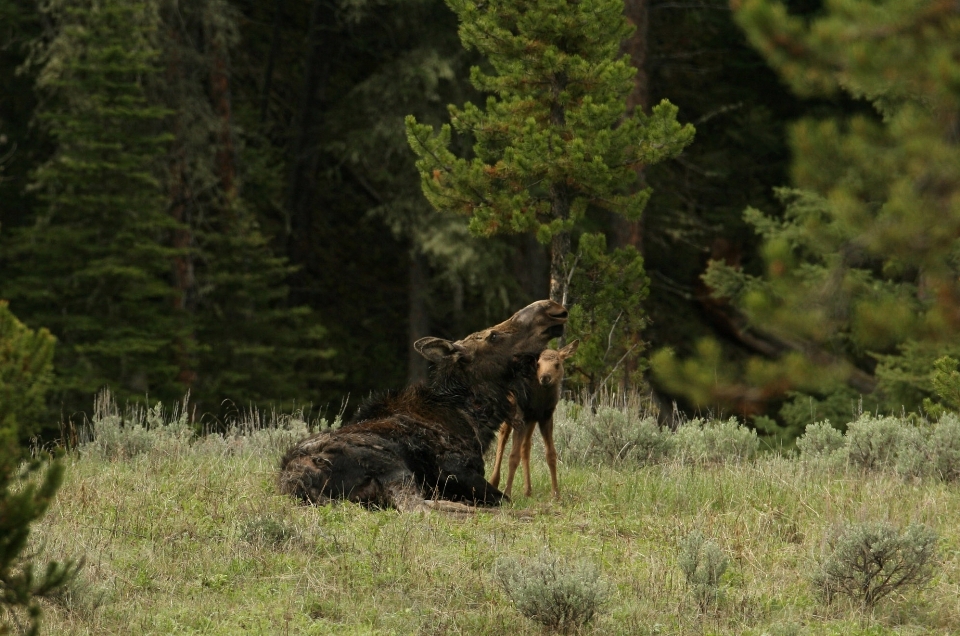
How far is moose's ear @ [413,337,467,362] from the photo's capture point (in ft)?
28.8

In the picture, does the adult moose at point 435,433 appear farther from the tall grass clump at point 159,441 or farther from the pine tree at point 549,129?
the pine tree at point 549,129

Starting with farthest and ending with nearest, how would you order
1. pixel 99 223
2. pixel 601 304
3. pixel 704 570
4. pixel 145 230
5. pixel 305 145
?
1. pixel 305 145
2. pixel 145 230
3. pixel 99 223
4. pixel 601 304
5. pixel 704 570

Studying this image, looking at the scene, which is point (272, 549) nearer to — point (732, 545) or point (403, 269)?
point (732, 545)

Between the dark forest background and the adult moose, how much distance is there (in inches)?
236

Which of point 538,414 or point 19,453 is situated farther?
point 538,414

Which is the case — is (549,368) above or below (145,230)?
above

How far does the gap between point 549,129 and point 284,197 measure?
12835mm

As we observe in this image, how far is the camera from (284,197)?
2534 centimetres

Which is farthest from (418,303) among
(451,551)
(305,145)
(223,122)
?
(451,551)

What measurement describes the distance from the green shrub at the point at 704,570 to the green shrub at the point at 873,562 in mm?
528

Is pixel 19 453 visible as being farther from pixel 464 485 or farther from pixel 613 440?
pixel 613 440

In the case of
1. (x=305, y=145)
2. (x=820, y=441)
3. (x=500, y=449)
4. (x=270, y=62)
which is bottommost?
(x=820, y=441)

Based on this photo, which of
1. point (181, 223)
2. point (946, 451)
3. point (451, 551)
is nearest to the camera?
point (451, 551)

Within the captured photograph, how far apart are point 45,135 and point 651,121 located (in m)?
12.5
